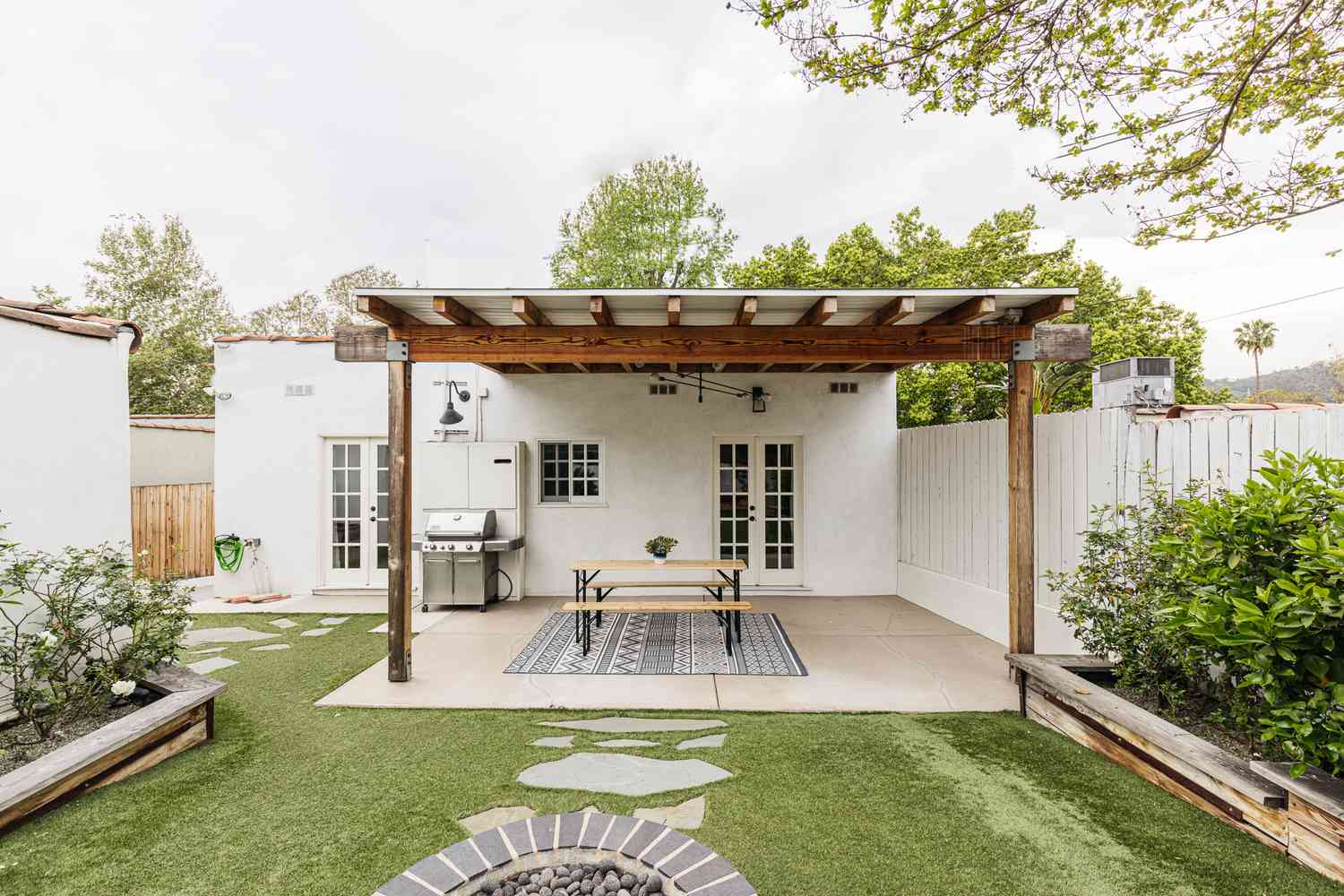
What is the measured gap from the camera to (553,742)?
3.18 metres

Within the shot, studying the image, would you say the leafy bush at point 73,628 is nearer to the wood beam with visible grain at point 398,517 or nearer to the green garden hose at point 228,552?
the wood beam with visible grain at point 398,517

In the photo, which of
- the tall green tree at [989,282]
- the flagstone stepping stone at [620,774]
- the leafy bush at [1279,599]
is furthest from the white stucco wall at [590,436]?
the tall green tree at [989,282]

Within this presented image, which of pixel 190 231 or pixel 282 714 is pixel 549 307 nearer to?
A: pixel 282 714

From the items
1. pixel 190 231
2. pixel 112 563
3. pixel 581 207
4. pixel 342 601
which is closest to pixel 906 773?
pixel 112 563

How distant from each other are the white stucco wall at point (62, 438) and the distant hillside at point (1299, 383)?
3074 cm

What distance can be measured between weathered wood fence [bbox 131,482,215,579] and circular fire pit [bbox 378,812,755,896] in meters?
7.49

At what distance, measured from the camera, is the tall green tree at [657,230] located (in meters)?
18.3

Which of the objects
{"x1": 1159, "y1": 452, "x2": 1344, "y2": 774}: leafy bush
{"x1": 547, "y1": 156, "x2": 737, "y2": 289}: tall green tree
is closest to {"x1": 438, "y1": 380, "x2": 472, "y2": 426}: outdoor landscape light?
{"x1": 1159, "y1": 452, "x2": 1344, "y2": 774}: leafy bush

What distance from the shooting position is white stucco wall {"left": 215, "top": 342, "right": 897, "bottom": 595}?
6922mm

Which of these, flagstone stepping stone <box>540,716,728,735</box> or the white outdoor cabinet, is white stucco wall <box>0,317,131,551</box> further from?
the white outdoor cabinet

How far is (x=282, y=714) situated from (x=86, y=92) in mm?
14999

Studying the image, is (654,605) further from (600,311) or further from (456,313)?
(456,313)

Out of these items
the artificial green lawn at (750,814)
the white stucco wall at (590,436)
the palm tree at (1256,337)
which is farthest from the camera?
the palm tree at (1256,337)

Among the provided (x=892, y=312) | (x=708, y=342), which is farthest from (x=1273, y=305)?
(x=708, y=342)
